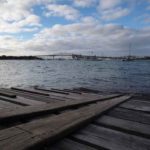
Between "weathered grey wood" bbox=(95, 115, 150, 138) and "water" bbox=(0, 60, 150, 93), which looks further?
"water" bbox=(0, 60, 150, 93)

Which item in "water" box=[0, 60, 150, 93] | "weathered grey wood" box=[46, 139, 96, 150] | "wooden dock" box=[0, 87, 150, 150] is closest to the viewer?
"wooden dock" box=[0, 87, 150, 150]

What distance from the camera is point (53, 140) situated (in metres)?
2.40

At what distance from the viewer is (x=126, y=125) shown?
130 inches

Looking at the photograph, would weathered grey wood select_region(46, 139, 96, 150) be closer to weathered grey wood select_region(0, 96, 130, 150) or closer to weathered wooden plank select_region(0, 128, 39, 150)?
weathered grey wood select_region(0, 96, 130, 150)

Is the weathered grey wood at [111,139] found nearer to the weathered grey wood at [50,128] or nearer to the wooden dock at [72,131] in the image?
the wooden dock at [72,131]

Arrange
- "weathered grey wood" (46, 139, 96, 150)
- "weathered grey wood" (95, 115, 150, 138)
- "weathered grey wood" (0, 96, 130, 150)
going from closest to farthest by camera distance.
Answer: "weathered grey wood" (0, 96, 130, 150) < "weathered grey wood" (46, 139, 96, 150) < "weathered grey wood" (95, 115, 150, 138)

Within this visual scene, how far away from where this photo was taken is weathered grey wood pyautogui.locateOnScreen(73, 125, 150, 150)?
2.46 meters

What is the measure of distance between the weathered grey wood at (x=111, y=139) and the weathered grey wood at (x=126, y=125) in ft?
0.63

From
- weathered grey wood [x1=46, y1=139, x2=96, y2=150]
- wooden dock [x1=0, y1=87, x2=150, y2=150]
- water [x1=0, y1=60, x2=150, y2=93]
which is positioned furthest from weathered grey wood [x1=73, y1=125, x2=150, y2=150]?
water [x1=0, y1=60, x2=150, y2=93]

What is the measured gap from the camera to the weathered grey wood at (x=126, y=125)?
3010 mm

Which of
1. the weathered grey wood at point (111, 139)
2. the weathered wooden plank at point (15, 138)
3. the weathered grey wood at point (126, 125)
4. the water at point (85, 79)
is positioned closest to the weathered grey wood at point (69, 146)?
the weathered grey wood at point (111, 139)

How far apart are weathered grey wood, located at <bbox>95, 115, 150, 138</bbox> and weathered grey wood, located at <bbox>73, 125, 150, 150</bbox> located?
7.6 inches

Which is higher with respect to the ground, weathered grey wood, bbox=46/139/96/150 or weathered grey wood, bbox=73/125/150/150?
weathered grey wood, bbox=46/139/96/150

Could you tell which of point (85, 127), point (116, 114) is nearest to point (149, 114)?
point (116, 114)
